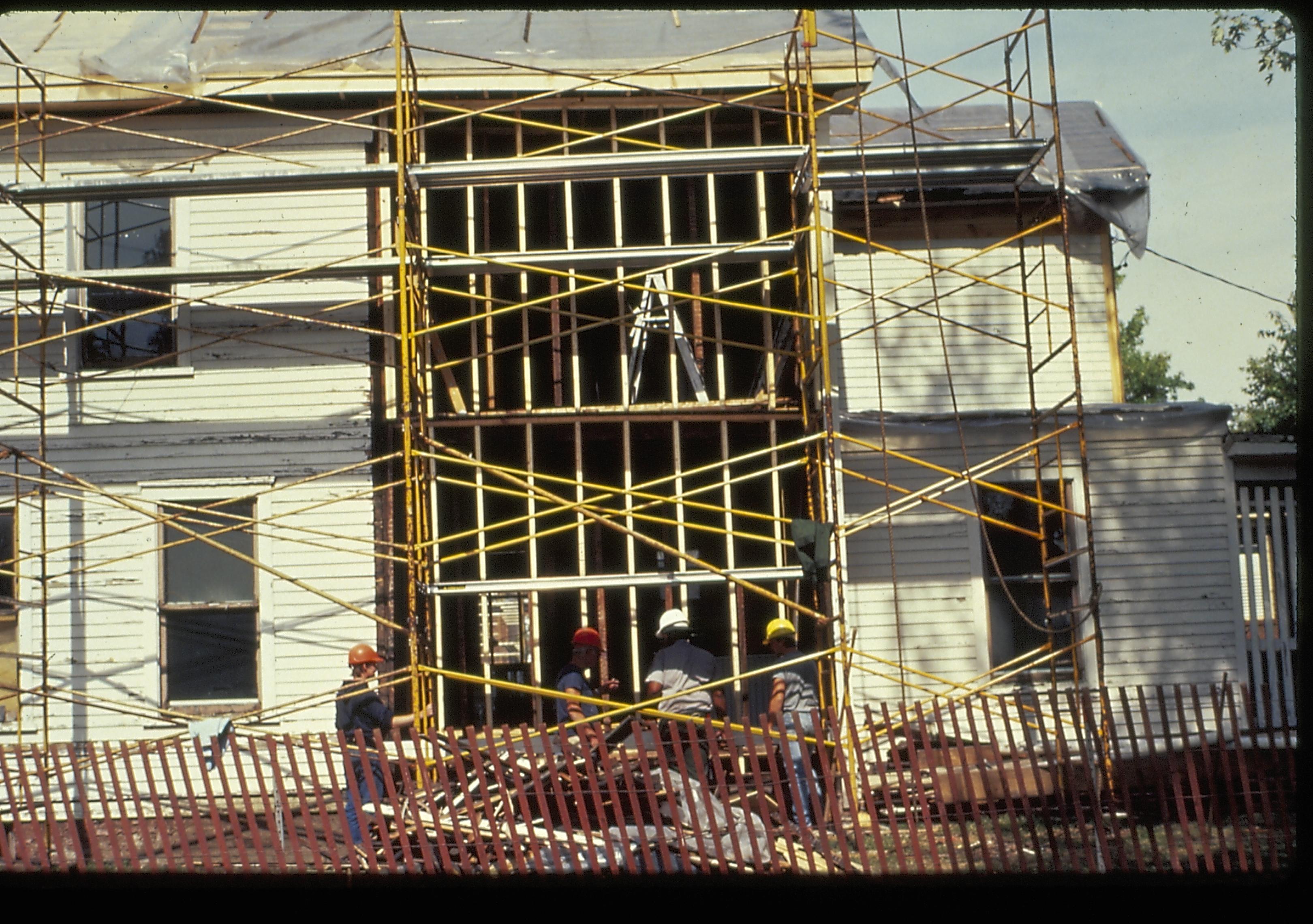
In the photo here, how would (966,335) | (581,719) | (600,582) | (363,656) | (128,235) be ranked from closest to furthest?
(581,719), (363,656), (600,582), (128,235), (966,335)

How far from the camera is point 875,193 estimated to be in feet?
48.4

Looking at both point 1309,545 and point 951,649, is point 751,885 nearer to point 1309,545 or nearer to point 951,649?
point 951,649

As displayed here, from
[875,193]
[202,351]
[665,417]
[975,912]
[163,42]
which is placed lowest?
[975,912]

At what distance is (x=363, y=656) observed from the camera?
1044cm

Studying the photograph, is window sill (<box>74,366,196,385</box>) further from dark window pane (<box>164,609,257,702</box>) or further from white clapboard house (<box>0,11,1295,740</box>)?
dark window pane (<box>164,609,257,702</box>)

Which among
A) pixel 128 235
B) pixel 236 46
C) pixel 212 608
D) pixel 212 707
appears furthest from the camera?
pixel 128 235

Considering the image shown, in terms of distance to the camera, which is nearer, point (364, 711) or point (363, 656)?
point (364, 711)

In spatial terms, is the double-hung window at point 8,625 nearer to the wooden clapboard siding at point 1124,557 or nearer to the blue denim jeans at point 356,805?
the blue denim jeans at point 356,805

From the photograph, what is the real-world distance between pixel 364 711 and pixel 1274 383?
1413 inches

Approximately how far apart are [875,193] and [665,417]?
14.3 feet

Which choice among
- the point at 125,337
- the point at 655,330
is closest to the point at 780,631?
the point at 655,330

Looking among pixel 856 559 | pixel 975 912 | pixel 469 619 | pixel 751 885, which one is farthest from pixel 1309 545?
pixel 469 619

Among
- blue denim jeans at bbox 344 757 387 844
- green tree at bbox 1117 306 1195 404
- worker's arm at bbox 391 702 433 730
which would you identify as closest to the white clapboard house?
worker's arm at bbox 391 702 433 730

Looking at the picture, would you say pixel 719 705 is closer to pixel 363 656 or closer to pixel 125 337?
pixel 363 656
